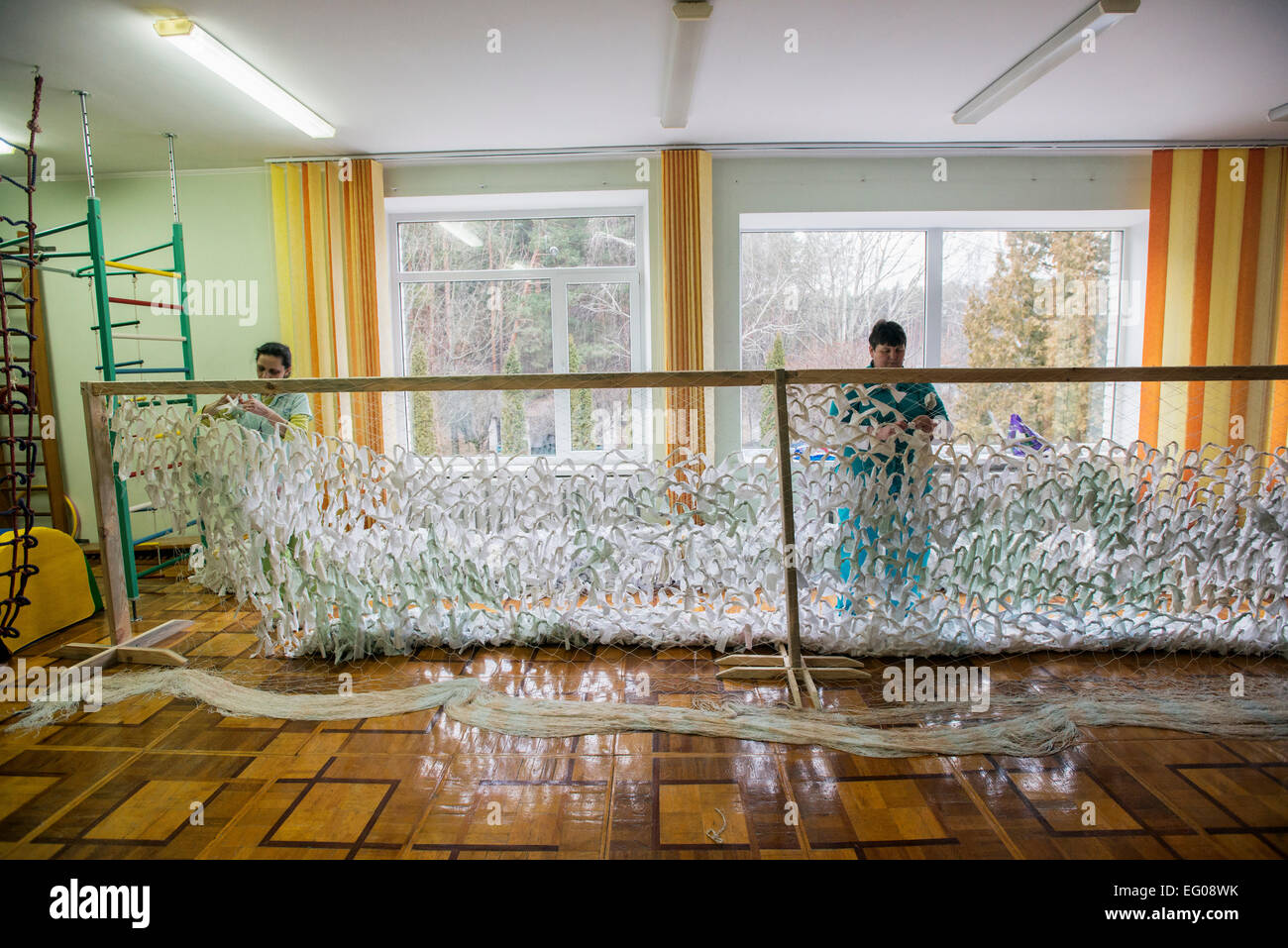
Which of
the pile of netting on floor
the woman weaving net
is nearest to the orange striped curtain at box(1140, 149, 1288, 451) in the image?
the pile of netting on floor

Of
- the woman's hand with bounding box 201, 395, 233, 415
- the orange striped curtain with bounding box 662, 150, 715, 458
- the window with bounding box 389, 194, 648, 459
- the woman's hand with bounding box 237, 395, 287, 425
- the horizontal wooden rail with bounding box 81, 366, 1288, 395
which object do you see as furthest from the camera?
the window with bounding box 389, 194, 648, 459

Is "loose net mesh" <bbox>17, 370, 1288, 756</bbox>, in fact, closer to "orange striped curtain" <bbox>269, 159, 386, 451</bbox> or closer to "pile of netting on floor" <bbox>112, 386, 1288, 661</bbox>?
"pile of netting on floor" <bbox>112, 386, 1288, 661</bbox>

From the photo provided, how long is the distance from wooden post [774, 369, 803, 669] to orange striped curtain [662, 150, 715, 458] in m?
2.01

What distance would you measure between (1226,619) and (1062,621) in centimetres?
63

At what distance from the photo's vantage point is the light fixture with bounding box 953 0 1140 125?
109 inches

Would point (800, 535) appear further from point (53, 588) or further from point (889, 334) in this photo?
point (53, 588)

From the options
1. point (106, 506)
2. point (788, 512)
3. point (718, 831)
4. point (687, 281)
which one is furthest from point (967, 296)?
point (106, 506)

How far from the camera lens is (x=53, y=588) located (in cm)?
312

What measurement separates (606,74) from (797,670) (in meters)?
2.98

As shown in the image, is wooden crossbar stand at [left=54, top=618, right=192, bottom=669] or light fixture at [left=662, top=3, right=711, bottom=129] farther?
light fixture at [left=662, top=3, right=711, bottom=129]

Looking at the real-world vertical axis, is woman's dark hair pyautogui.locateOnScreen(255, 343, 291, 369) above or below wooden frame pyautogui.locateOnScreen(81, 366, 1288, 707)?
above

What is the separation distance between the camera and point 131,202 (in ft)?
15.4

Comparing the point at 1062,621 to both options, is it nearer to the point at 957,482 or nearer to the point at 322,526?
the point at 957,482
